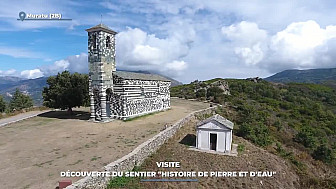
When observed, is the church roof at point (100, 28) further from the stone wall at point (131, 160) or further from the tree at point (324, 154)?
the tree at point (324, 154)

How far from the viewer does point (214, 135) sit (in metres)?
15.1

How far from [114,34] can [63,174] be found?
16.8m

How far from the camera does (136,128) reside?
1800 centimetres

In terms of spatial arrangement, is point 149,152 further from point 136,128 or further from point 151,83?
point 151,83

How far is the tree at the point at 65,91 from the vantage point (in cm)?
2341

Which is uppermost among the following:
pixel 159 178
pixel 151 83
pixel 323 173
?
pixel 151 83

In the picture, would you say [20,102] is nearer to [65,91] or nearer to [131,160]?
[65,91]

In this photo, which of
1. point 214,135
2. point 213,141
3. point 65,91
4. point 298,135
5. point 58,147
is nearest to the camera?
point 58,147

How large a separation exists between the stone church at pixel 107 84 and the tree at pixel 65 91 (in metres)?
3.98

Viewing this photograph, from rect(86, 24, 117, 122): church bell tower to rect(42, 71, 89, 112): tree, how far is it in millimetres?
4006

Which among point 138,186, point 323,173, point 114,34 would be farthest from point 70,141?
point 323,173

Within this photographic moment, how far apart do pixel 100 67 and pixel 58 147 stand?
9756mm

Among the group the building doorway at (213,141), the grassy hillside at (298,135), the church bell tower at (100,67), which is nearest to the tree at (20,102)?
the church bell tower at (100,67)

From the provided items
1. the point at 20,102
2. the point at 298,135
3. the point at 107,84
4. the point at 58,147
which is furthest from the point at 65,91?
the point at 20,102
